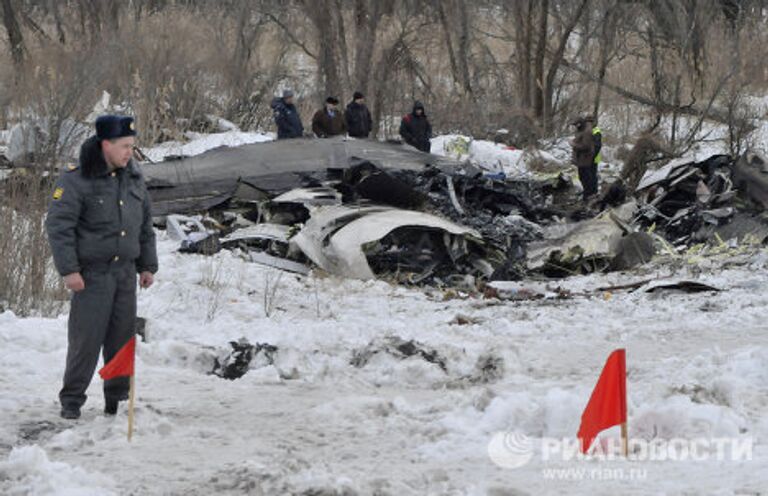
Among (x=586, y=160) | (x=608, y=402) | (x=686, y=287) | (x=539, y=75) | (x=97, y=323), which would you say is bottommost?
(x=608, y=402)

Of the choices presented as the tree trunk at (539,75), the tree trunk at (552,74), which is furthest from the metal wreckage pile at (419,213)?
the tree trunk at (539,75)

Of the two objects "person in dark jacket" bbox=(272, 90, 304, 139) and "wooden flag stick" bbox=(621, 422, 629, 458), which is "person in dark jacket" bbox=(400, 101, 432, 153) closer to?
"person in dark jacket" bbox=(272, 90, 304, 139)

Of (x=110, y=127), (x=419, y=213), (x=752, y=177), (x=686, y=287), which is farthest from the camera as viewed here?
(x=752, y=177)

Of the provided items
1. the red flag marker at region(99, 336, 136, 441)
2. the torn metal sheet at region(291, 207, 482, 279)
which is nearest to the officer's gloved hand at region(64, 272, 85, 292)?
the red flag marker at region(99, 336, 136, 441)

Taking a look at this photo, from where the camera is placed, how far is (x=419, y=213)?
11.5m

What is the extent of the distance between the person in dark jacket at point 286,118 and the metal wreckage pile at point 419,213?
2.54 m

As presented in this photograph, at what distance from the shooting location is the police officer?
5.33 metres

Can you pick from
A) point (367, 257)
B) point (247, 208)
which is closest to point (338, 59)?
point (247, 208)

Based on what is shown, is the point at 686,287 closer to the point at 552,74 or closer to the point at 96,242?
the point at 96,242

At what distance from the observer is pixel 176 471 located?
188 inches

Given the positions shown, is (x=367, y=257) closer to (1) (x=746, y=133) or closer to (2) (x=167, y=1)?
(1) (x=746, y=133)

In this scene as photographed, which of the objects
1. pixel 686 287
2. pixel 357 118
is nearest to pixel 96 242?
pixel 686 287

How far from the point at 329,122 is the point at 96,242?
39.1 feet

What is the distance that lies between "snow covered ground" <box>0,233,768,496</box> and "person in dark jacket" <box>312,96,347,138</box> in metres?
7.63
